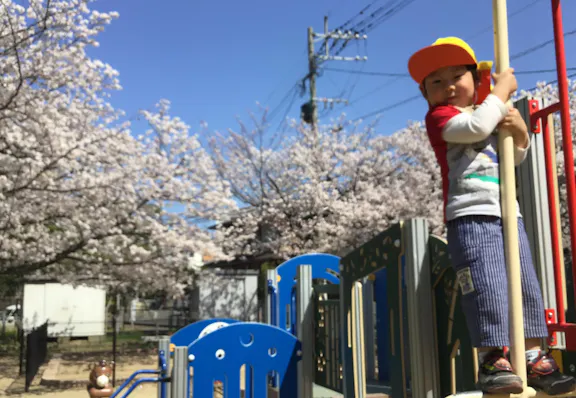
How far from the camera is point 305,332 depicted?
3641mm

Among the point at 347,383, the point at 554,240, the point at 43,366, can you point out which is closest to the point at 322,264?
the point at 347,383

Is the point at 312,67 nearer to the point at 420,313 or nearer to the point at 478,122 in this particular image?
the point at 420,313

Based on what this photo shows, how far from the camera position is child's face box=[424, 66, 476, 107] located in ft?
6.14

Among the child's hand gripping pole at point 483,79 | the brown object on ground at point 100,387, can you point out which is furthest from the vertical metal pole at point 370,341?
the child's hand gripping pole at point 483,79

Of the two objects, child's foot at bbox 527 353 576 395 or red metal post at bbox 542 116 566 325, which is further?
red metal post at bbox 542 116 566 325

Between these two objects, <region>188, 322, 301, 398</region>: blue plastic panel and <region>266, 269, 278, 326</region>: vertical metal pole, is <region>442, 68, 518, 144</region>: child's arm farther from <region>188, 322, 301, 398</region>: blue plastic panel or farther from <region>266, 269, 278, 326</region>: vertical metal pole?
<region>266, 269, 278, 326</region>: vertical metal pole

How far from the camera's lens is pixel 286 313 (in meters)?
5.52

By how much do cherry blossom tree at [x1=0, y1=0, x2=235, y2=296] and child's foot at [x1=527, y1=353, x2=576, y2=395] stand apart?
730cm

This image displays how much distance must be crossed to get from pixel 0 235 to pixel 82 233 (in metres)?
1.46

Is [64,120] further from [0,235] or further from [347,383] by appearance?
[347,383]

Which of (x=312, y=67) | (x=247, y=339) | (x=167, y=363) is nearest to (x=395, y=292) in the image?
(x=247, y=339)

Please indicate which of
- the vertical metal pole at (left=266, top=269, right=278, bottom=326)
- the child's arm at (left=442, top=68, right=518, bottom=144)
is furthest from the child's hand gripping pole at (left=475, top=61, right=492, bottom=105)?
the vertical metal pole at (left=266, top=269, right=278, bottom=326)

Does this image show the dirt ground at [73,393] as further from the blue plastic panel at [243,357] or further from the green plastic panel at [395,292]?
the green plastic panel at [395,292]

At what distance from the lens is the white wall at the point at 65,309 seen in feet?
57.9
